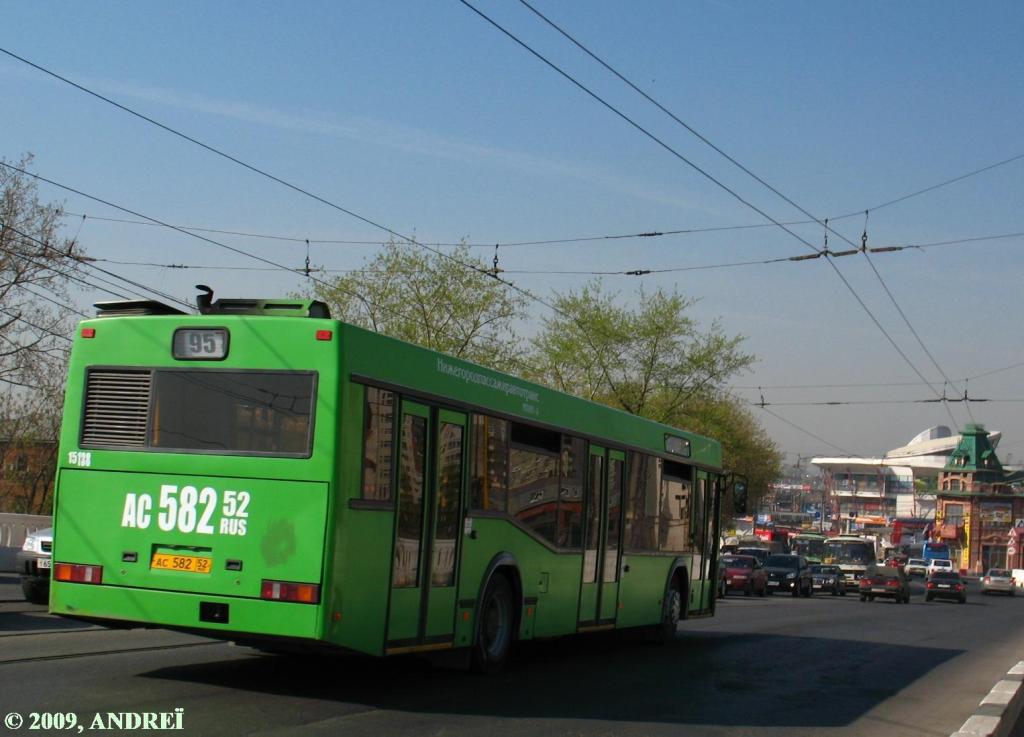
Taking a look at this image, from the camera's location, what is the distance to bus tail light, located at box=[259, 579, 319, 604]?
9.43 metres

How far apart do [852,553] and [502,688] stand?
2082 inches

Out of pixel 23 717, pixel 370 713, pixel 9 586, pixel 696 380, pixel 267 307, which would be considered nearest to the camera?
pixel 23 717

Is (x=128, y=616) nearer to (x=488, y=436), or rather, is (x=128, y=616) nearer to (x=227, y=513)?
(x=227, y=513)

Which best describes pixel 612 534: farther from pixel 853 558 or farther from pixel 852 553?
pixel 853 558

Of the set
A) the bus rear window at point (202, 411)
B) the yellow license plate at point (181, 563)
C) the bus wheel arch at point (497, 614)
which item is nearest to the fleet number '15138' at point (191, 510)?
the yellow license plate at point (181, 563)

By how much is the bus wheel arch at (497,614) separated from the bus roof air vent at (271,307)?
3328 millimetres

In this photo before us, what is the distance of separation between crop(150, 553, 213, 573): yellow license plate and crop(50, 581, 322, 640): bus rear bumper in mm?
190

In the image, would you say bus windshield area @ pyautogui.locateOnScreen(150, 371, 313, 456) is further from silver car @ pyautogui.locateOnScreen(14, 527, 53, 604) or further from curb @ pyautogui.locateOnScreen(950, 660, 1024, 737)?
silver car @ pyautogui.locateOnScreen(14, 527, 53, 604)

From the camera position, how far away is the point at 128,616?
992 cm

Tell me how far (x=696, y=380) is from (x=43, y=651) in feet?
157

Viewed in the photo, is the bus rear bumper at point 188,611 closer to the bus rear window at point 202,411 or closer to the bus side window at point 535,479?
the bus rear window at point 202,411

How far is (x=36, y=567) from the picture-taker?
18234 millimetres

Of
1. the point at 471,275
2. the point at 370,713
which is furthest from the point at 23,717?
the point at 471,275

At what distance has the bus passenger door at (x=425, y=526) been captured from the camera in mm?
10508
